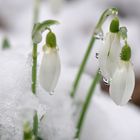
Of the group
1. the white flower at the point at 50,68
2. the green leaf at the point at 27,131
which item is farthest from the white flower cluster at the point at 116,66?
the green leaf at the point at 27,131

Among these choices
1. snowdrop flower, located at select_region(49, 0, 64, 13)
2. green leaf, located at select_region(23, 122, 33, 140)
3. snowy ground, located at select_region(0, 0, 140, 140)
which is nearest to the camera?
green leaf, located at select_region(23, 122, 33, 140)

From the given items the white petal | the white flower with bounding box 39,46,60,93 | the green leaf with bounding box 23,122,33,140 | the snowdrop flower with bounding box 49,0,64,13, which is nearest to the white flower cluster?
the white petal

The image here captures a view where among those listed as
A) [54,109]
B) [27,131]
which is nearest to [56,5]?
[54,109]

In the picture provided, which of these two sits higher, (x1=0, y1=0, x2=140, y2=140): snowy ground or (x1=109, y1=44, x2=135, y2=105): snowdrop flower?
(x1=109, y1=44, x2=135, y2=105): snowdrop flower

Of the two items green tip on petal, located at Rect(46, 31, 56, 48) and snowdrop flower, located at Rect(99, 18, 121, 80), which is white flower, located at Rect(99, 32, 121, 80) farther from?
green tip on petal, located at Rect(46, 31, 56, 48)

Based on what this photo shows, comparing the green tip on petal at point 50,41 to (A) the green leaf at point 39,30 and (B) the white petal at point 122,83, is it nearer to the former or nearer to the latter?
(A) the green leaf at point 39,30

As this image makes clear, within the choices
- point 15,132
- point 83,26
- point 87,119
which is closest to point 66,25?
point 83,26

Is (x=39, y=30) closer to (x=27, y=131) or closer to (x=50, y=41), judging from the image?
(x=50, y=41)

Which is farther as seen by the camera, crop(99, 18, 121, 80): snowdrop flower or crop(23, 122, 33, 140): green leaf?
crop(99, 18, 121, 80): snowdrop flower
